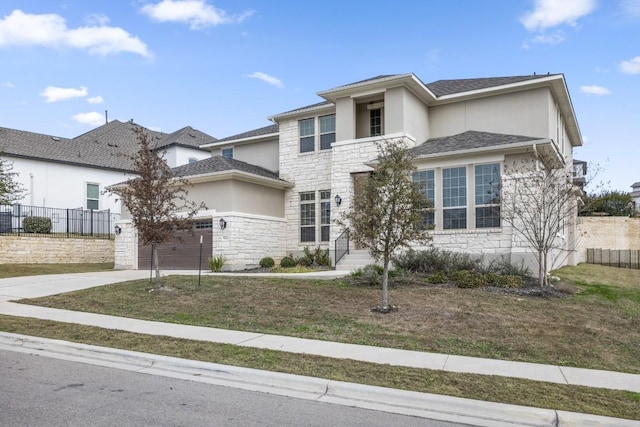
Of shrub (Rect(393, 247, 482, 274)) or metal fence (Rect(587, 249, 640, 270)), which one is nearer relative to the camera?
shrub (Rect(393, 247, 482, 274))

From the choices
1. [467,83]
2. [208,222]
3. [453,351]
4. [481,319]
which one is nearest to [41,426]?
[453,351]

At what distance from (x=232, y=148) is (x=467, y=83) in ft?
42.1

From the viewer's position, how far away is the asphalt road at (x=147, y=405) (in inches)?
208

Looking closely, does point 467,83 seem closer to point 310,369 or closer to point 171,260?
point 171,260

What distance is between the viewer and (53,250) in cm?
2428

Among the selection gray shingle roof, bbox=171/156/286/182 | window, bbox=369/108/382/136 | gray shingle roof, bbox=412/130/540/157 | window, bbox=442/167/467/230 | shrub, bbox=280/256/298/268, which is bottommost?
shrub, bbox=280/256/298/268

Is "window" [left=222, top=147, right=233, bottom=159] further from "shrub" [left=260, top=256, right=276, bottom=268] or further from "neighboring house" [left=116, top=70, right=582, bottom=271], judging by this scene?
"shrub" [left=260, top=256, right=276, bottom=268]

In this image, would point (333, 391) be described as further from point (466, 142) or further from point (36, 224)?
point (36, 224)

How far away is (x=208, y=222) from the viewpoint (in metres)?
21.6

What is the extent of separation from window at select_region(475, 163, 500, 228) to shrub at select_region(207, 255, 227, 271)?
9941mm

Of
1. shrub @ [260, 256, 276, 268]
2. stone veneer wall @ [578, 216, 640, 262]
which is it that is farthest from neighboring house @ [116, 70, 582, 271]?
stone veneer wall @ [578, 216, 640, 262]

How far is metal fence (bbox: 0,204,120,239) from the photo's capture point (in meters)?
24.2

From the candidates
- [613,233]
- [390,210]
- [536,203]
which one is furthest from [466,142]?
[613,233]

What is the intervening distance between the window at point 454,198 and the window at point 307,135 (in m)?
7.35
